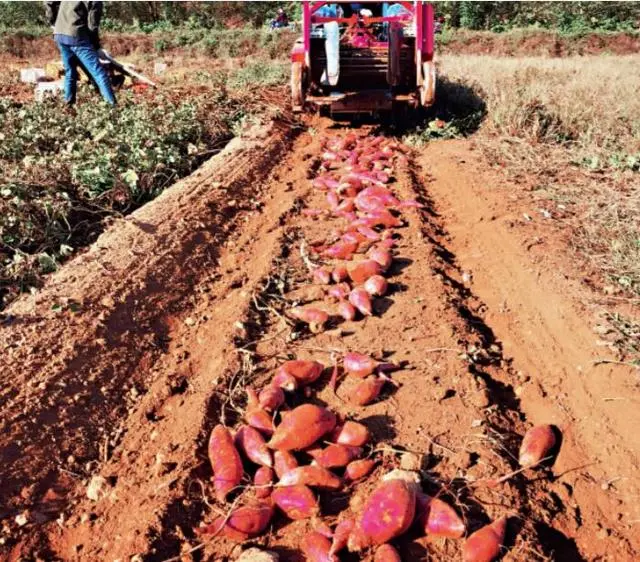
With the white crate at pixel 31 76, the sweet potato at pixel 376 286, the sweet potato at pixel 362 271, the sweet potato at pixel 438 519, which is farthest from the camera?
the white crate at pixel 31 76

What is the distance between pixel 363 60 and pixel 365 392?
6054 millimetres

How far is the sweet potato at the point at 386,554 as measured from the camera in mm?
1917

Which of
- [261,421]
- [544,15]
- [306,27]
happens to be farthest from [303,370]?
[544,15]

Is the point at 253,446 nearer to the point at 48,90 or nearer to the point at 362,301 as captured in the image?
the point at 362,301

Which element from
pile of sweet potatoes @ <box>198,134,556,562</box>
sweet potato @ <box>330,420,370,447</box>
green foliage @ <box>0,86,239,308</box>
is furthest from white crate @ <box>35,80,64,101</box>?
sweet potato @ <box>330,420,370,447</box>

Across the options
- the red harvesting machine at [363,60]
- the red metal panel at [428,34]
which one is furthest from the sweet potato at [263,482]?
the red metal panel at [428,34]

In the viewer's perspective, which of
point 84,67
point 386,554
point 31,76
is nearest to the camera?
point 386,554

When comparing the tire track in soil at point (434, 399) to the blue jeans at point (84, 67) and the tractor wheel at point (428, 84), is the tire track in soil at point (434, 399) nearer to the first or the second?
the tractor wheel at point (428, 84)

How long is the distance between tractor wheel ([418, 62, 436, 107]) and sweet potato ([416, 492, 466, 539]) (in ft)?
19.3

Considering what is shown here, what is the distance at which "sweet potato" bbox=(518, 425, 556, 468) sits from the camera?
2.51 metres

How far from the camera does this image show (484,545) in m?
1.99

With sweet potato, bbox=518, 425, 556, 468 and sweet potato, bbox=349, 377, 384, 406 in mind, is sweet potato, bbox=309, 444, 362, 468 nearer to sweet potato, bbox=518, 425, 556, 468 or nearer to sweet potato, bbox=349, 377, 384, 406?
sweet potato, bbox=349, 377, 384, 406

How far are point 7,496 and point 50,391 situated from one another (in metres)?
0.58

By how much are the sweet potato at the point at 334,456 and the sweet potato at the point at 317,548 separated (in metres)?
0.32
